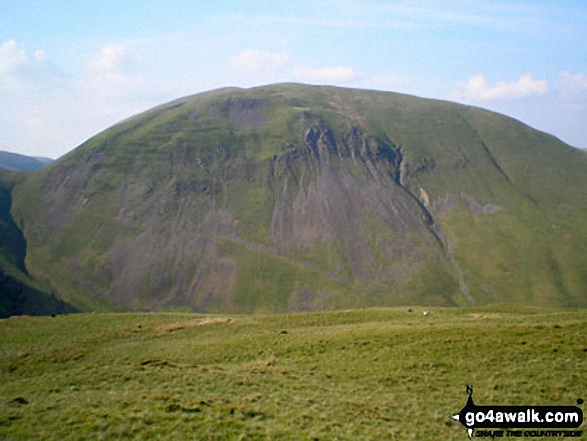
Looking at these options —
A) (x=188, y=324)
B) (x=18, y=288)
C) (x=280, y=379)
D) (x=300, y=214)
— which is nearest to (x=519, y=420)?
(x=280, y=379)

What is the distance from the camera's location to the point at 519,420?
19250 mm

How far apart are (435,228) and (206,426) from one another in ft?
458

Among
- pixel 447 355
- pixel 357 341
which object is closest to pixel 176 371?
pixel 357 341

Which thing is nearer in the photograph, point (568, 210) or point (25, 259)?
point (25, 259)

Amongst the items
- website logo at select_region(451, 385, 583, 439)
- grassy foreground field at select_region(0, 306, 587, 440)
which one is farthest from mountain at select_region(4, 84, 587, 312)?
website logo at select_region(451, 385, 583, 439)

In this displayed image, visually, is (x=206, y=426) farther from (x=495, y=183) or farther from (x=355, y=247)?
(x=495, y=183)

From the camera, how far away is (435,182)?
164 meters

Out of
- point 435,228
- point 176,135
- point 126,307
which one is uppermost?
point 176,135

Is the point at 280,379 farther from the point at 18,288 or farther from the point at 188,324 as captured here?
the point at 18,288

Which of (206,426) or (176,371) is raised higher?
(206,426)

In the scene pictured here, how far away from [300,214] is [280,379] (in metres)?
120

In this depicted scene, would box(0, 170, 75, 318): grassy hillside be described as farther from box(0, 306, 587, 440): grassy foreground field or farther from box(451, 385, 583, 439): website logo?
box(451, 385, 583, 439): website logo

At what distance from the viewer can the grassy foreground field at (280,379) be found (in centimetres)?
1716

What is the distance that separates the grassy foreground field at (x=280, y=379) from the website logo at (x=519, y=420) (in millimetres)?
956
